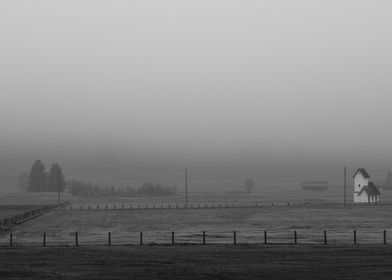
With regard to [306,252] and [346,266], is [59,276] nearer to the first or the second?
[346,266]

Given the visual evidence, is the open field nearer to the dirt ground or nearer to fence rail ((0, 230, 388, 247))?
fence rail ((0, 230, 388, 247))

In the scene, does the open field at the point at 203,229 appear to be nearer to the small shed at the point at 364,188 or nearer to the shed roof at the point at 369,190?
the small shed at the point at 364,188

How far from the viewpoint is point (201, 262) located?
1206 inches

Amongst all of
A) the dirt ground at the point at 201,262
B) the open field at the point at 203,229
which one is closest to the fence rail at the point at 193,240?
the open field at the point at 203,229

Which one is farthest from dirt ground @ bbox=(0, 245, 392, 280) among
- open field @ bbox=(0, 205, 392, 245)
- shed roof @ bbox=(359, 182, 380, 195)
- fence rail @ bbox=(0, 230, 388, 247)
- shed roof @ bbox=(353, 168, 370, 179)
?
shed roof @ bbox=(359, 182, 380, 195)

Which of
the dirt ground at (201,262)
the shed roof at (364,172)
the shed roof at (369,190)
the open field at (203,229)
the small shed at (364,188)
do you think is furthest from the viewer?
the shed roof at (369,190)

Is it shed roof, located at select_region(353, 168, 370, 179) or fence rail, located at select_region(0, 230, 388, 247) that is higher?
shed roof, located at select_region(353, 168, 370, 179)

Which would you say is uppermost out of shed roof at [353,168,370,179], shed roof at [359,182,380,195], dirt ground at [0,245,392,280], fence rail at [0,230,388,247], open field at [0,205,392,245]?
shed roof at [353,168,370,179]

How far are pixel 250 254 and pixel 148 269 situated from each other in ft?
26.4

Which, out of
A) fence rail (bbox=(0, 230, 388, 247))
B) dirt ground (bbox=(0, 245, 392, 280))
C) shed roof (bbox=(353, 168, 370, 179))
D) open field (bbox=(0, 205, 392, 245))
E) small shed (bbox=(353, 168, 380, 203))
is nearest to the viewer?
dirt ground (bbox=(0, 245, 392, 280))

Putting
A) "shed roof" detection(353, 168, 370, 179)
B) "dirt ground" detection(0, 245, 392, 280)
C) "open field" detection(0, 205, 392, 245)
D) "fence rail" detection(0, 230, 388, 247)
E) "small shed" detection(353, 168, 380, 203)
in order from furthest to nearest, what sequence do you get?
"small shed" detection(353, 168, 380, 203) < "shed roof" detection(353, 168, 370, 179) < "open field" detection(0, 205, 392, 245) < "fence rail" detection(0, 230, 388, 247) < "dirt ground" detection(0, 245, 392, 280)

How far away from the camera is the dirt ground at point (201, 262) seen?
26.1 metres

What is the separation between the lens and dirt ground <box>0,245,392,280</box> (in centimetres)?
2611

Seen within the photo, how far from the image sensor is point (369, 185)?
161m
